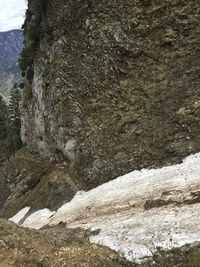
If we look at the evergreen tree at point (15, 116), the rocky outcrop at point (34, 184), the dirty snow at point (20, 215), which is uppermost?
the evergreen tree at point (15, 116)

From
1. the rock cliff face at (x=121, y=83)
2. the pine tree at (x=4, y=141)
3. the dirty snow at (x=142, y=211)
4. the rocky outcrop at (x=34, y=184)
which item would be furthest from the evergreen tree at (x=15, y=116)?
the dirty snow at (x=142, y=211)

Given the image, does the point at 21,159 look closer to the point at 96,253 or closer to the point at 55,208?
the point at 55,208

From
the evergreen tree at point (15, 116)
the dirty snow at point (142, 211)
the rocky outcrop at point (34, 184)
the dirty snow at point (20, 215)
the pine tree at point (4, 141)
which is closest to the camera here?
the dirty snow at point (142, 211)

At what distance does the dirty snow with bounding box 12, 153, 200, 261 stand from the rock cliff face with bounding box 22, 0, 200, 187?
2.42 m

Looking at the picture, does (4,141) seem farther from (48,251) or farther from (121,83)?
(48,251)

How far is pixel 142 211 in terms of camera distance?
15.3m

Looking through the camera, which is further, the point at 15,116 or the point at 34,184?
the point at 15,116

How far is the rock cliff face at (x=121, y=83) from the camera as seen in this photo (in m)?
21.9

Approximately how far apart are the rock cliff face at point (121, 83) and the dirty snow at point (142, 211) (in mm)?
2423

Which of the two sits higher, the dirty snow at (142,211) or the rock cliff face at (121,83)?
the rock cliff face at (121,83)

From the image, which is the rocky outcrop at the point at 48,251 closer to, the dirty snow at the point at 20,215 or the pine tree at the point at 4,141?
the dirty snow at the point at 20,215

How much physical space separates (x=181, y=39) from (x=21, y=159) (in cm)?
3131

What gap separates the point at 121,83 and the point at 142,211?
52.4 feet

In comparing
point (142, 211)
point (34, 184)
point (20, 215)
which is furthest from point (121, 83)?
point (20, 215)
